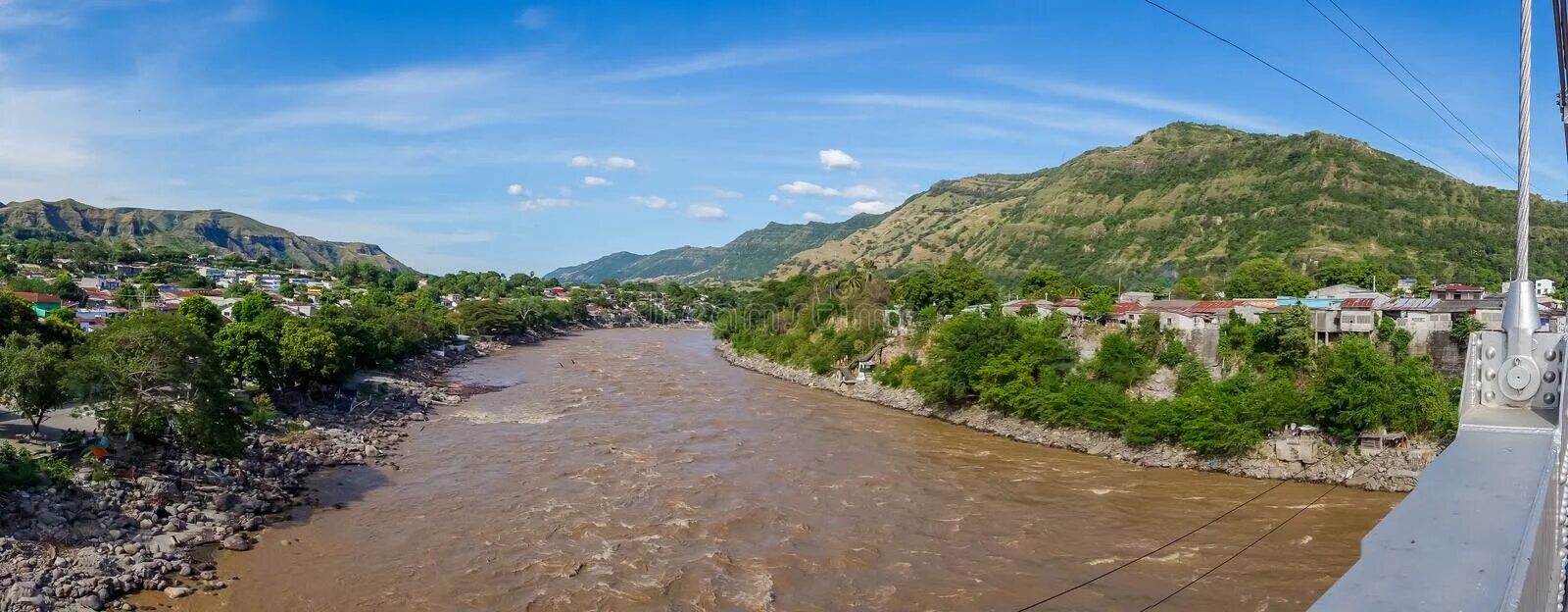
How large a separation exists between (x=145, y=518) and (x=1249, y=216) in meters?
65.3

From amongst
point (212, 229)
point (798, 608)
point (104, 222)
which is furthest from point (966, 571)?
point (212, 229)

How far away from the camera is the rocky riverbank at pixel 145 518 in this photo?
32.4 ft

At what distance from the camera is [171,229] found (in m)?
164

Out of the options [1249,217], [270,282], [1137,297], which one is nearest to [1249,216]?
[1249,217]

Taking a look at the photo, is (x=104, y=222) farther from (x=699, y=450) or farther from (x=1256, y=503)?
(x=1256, y=503)

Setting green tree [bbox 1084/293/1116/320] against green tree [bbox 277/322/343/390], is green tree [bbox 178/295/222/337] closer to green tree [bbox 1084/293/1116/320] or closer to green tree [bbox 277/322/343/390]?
green tree [bbox 277/322/343/390]

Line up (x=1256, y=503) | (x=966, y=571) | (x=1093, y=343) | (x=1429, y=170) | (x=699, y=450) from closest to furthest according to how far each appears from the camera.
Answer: (x=966, y=571) < (x=1256, y=503) < (x=699, y=450) < (x=1093, y=343) < (x=1429, y=170)

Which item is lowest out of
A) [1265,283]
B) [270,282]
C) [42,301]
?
[42,301]

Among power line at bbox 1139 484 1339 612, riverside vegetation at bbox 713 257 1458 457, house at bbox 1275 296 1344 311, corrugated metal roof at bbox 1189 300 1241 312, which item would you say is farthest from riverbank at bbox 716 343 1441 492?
house at bbox 1275 296 1344 311

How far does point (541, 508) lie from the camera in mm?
14898

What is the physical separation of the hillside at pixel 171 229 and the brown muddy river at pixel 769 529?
129m

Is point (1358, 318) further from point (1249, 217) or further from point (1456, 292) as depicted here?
point (1249, 217)

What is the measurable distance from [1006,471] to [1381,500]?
708 cm

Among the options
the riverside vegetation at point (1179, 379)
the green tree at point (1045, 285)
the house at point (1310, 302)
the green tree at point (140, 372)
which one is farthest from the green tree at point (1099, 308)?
the green tree at point (140, 372)
